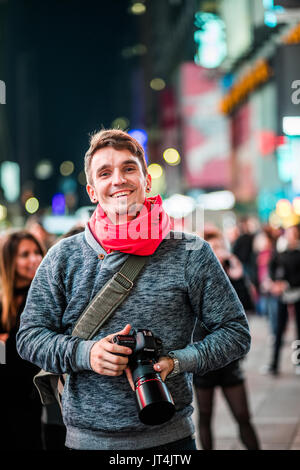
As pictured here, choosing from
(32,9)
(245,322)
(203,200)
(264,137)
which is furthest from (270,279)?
(32,9)

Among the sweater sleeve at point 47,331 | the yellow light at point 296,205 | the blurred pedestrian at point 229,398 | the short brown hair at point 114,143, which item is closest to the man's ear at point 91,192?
the short brown hair at point 114,143

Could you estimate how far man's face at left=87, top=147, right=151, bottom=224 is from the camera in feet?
8.91

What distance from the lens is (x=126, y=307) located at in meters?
2.64

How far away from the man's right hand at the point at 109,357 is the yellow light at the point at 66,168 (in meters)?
96.0

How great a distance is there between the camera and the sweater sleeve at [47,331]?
103 inches

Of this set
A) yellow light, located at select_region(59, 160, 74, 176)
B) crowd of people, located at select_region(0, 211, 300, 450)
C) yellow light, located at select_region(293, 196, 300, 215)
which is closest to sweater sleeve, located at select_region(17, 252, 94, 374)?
crowd of people, located at select_region(0, 211, 300, 450)

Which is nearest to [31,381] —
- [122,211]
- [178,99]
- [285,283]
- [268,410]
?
[122,211]

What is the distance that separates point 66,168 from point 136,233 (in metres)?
102

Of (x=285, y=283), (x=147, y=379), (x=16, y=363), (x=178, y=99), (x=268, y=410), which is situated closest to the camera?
(x=147, y=379)

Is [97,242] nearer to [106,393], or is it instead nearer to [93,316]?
[93,316]

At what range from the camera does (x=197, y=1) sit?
37.2m

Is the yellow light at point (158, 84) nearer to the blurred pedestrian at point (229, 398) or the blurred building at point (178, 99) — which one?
the blurred building at point (178, 99)

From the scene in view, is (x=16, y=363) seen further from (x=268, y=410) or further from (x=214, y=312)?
(x=268, y=410)
